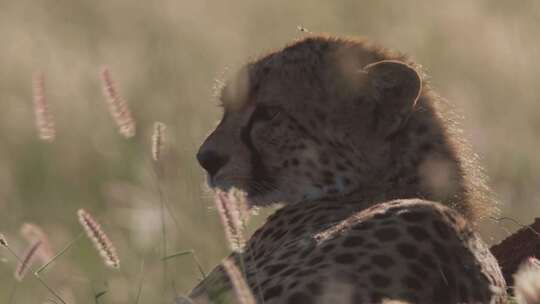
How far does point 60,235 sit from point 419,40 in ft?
10.4

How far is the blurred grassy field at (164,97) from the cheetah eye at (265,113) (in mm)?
428

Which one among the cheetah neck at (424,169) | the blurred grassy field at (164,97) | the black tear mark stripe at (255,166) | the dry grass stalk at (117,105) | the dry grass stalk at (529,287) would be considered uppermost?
the dry grass stalk at (529,287)

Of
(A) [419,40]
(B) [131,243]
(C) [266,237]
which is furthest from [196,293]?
(A) [419,40]

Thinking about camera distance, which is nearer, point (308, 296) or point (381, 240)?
point (308, 296)

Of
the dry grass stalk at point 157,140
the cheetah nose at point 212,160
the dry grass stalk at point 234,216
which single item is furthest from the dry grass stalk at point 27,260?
the cheetah nose at point 212,160

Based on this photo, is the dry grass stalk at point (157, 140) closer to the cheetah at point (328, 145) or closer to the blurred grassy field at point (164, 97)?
the cheetah at point (328, 145)

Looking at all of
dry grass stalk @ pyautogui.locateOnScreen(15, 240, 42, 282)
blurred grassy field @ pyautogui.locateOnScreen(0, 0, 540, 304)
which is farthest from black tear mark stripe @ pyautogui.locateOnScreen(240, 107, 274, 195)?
dry grass stalk @ pyautogui.locateOnScreen(15, 240, 42, 282)

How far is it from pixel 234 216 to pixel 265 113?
1.10 metres

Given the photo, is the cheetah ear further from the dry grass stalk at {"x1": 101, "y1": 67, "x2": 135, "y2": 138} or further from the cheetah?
the dry grass stalk at {"x1": 101, "y1": 67, "x2": 135, "y2": 138}

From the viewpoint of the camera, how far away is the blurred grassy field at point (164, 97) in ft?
16.8

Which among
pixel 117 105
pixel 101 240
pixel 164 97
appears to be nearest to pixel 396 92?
pixel 117 105

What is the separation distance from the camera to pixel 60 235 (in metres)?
5.54

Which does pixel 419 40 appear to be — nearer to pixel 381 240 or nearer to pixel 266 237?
pixel 266 237

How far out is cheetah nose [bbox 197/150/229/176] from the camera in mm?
4145
